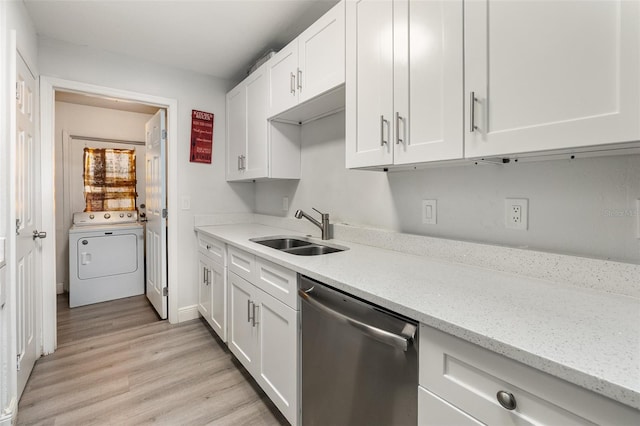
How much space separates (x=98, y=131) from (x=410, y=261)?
4.19 m

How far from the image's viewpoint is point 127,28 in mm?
2125

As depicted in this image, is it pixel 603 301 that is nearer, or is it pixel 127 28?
pixel 603 301

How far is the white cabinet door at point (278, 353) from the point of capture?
1.36 m

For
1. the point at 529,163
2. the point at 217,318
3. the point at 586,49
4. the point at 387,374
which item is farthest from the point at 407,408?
the point at 217,318

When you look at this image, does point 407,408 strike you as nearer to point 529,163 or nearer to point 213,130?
point 529,163

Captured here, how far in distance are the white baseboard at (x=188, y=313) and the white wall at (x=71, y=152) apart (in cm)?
192

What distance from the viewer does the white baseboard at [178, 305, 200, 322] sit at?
281 centimetres

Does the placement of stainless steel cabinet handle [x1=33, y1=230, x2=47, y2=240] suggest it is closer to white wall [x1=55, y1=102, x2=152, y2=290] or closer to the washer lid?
the washer lid

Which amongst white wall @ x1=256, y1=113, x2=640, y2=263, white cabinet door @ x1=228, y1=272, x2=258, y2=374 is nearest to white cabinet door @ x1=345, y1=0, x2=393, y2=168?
white wall @ x1=256, y1=113, x2=640, y2=263

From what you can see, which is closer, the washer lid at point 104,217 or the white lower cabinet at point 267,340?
the white lower cabinet at point 267,340

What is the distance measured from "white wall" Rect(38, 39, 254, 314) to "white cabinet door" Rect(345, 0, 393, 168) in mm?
1908

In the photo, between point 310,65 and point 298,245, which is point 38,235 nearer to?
point 298,245

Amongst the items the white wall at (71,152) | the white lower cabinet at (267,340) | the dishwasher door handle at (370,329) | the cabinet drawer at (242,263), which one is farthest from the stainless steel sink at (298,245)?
the white wall at (71,152)

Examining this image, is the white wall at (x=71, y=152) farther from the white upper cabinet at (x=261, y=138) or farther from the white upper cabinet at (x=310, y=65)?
the white upper cabinet at (x=310, y=65)
